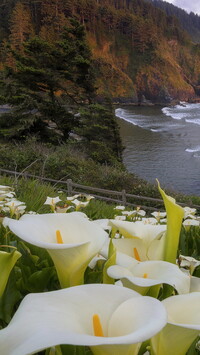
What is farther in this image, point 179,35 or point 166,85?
point 179,35

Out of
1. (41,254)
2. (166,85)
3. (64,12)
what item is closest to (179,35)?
(166,85)

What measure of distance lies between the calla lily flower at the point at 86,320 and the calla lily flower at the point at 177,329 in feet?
0.15

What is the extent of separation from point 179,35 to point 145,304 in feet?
257

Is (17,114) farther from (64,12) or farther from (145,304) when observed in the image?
(64,12)

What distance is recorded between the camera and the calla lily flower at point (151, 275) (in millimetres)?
526

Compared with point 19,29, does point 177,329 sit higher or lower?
lower

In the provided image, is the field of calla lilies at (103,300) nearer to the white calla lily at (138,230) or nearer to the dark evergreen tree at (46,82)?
the white calla lily at (138,230)

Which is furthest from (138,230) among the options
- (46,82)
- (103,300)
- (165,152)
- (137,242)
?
(165,152)

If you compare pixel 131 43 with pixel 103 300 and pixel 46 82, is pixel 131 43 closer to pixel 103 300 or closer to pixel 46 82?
pixel 46 82

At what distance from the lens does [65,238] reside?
0.63 metres

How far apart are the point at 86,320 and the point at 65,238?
0.74 feet

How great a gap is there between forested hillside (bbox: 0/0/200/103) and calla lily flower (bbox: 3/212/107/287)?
47016 mm

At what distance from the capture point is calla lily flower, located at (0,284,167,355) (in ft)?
1.10

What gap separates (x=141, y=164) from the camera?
1970 cm
